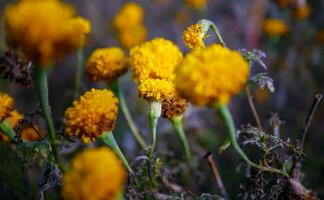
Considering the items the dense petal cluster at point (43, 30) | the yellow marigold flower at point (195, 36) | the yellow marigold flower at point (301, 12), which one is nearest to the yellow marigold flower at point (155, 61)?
the yellow marigold flower at point (195, 36)

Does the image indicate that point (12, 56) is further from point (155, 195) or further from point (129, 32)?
point (129, 32)

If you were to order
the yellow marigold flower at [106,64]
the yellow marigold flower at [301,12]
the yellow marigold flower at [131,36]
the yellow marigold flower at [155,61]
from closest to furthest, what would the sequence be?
the yellow marigold flower at [155,61] < the yellow marigold flower at [106,64] < the yellow marigold flower at [131,36] < the yellow marigold flower at [301,12]

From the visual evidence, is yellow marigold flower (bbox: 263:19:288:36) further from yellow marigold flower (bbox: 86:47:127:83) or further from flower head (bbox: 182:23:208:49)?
flower head (bbox: 182:23:208:49)

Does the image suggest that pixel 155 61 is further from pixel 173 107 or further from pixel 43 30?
pixel 43 30

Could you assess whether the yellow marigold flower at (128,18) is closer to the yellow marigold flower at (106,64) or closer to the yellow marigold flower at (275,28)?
the yellow marigold flower at (275,28)

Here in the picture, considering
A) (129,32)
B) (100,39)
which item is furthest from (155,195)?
(100,39)

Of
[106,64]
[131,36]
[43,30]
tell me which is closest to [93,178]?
[43,30]
